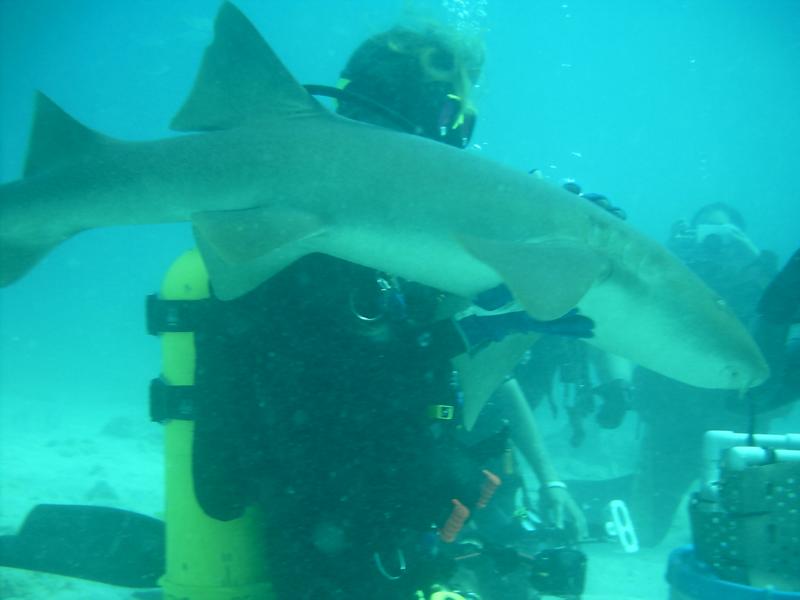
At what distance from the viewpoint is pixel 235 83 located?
2238 mm

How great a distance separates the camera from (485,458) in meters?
2.56

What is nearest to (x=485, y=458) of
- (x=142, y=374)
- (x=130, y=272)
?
(x=142, y=374)

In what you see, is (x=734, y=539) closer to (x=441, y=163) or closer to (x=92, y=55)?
(x=441, y=163)

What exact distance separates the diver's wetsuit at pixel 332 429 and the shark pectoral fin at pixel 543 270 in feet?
1.91

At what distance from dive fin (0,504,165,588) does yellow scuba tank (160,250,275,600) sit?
0.84m

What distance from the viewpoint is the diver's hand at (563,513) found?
13.2 ft

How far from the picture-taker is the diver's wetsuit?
214 cm

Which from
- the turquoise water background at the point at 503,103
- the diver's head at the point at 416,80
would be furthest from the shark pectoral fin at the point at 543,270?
the turquoise water background at the point at 503,103

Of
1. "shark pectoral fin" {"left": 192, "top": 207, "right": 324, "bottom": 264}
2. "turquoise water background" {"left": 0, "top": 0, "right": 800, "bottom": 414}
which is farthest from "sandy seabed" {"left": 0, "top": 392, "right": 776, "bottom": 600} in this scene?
"turquoise water background" {"left": 0, "top": 0, "right": 800, "bottom": 414}

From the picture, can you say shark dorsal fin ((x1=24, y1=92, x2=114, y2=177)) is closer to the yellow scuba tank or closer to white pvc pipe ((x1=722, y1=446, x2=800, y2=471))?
the yellow scuba tank

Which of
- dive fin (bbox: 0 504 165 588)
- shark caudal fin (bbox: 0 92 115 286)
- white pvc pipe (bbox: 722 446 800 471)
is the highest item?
shark caudal fin (bbox: 0 92 115 286)

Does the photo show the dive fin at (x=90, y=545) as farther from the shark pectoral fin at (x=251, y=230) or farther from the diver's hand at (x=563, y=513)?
the diver's hand at (x=563, y=513)

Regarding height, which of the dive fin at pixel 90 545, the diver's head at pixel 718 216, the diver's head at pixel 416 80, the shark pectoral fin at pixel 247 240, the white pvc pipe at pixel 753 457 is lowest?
the dive fin at pixel 90 545

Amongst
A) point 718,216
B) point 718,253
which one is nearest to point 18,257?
point 718,253
